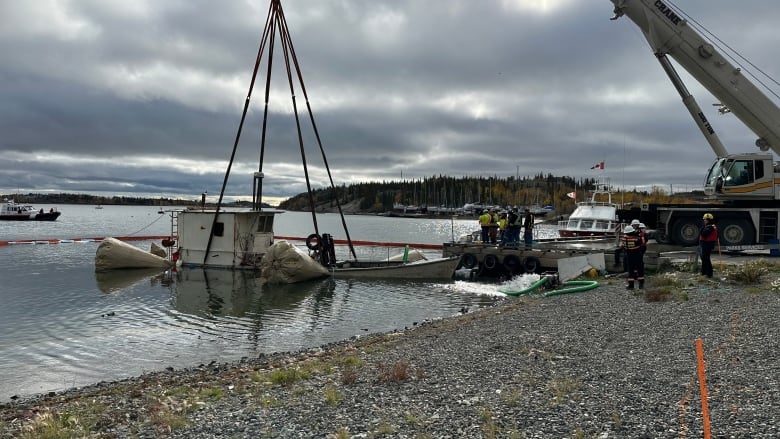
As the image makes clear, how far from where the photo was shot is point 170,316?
18.2m

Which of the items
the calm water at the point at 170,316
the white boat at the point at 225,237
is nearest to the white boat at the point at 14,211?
the calm water at the point at 170,316

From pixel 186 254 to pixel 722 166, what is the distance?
26.7 metres

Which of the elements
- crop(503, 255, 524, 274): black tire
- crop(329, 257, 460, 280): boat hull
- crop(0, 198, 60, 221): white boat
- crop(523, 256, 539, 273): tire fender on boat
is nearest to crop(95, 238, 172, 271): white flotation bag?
crop(329, 257, 460, 280): boat hull

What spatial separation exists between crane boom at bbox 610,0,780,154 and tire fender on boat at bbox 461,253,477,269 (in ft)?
39.4

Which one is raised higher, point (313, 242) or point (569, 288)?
point (313, 242)

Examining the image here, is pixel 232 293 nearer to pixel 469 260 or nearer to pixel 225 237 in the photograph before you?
pixel 225 237

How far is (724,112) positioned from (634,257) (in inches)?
388

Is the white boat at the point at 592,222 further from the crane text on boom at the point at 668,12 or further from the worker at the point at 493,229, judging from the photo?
the crane text on boom at the point at 668,12

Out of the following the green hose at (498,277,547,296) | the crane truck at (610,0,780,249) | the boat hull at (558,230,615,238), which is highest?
the crane truck at (610,0,780,249)

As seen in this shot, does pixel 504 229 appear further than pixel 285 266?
Yes

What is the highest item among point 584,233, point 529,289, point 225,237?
point 584,233

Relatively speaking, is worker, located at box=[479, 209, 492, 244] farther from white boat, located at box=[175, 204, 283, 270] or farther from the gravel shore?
the gravel shore

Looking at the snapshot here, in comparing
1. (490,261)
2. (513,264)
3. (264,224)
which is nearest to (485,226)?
(490,261)

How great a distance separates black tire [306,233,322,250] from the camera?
91.5 ft
